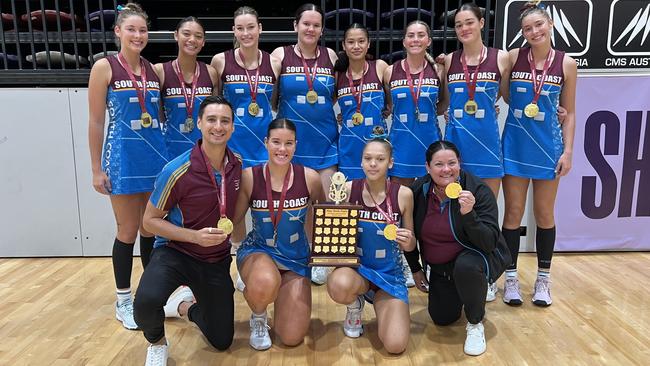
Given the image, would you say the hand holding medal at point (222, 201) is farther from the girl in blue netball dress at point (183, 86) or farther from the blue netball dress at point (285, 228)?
the girl in blue netball dress at point (183, 86)

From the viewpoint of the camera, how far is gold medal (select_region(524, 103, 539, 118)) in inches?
99.6

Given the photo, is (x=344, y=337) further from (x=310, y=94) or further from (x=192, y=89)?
(x=192, y=89)

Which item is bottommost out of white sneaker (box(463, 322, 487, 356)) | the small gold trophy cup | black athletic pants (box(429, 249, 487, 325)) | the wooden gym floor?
the wooden gym floor

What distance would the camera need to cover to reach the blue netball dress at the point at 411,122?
263 cm

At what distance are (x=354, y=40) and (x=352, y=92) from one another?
0.27 meters

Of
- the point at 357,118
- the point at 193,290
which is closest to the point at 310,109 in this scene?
the point at 357,118

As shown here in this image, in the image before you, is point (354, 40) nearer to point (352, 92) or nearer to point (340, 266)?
point (352, 92)

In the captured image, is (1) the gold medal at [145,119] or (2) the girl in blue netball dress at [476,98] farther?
(2) the girl in blue netball dress at [476,98]

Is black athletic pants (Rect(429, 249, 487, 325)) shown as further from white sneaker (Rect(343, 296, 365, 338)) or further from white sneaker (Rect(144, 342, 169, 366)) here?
white sneaker (Rect(144, 342, 169, 366))

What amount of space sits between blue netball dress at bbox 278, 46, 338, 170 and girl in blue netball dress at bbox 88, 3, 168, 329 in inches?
27.0

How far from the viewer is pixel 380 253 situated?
7.54 feet

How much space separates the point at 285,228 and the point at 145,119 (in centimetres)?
87

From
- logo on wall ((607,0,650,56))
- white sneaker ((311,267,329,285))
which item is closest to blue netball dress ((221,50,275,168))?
white sneaker ((311,267,329,285))

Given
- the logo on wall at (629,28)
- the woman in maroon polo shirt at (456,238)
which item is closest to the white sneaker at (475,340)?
the woman in maroon polo shirt at (456,238)
